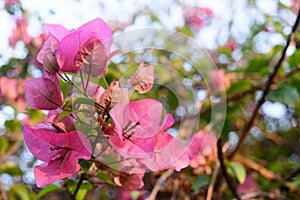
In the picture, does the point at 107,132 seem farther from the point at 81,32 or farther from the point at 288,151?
the point at 288,151

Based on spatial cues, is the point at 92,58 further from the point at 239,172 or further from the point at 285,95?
the point at 285,95

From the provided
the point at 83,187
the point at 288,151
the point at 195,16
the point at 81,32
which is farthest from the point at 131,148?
the point at 195,16

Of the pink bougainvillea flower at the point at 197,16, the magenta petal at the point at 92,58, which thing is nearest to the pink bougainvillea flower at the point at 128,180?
the magenta petal at the point at 92,58

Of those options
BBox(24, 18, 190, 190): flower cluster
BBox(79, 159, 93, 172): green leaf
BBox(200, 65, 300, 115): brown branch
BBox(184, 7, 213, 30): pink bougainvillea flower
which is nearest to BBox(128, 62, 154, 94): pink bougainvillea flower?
BBox(24, 18, 190, 190): flower cluster

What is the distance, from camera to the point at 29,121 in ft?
4.19

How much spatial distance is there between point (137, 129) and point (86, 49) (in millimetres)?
106

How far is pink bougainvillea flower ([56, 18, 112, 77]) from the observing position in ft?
1.58

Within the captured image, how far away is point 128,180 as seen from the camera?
0.59 meters

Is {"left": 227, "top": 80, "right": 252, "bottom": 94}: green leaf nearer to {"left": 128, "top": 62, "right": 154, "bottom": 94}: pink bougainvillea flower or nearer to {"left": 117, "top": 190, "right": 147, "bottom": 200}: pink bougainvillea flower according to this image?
{"left": 117, "top": 190, "right": 147, "bottom": 200}: pink bougainvillea flower

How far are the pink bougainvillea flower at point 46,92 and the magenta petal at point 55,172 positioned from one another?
0.07m

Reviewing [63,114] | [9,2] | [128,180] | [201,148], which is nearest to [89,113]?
[63,114]

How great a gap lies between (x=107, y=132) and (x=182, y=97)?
216mm

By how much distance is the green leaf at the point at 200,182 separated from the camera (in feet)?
3.64

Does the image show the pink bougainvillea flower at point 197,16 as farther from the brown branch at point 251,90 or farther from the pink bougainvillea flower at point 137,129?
the pink bougainvillea flower at point 137,129
